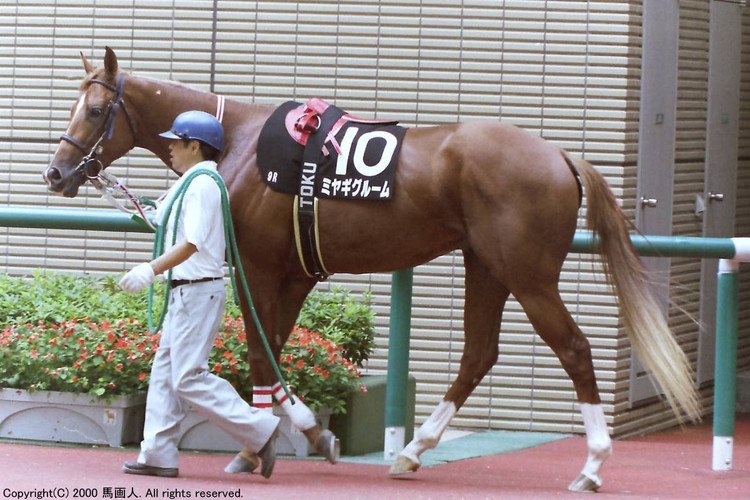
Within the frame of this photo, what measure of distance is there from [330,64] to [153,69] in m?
1.20

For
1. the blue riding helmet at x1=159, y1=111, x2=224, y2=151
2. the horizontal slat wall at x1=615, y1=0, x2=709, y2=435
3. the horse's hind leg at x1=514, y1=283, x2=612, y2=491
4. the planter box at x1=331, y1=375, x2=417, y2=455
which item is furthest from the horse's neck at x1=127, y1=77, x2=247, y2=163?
the horizontal slat wall at x1=615, y1=0, x2=709, y2=435

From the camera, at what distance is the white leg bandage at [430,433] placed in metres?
7.67

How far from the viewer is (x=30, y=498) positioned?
658cm

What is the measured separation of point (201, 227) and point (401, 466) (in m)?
1.63

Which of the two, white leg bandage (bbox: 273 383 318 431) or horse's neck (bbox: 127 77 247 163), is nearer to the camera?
white leg bandage (bbox: 273 383 318 431)

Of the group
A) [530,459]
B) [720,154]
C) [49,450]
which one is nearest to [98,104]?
[49,450]

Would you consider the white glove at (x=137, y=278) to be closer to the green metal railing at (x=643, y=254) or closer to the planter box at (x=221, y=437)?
the green metal railing at (x=643, y=254)

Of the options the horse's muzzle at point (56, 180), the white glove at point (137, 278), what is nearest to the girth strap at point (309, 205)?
the white glove at point (137, 278)

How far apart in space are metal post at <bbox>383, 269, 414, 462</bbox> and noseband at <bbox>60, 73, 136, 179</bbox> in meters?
1.70

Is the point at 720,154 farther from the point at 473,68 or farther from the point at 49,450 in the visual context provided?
the point at 49,450

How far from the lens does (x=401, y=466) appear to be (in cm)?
762

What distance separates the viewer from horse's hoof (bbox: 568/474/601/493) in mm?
7332

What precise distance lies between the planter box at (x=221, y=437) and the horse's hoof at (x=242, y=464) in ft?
1.71

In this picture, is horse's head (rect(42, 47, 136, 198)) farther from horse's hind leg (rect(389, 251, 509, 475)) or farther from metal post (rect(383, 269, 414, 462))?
horse's hind leg (rect(389, 251, 509, 475))
